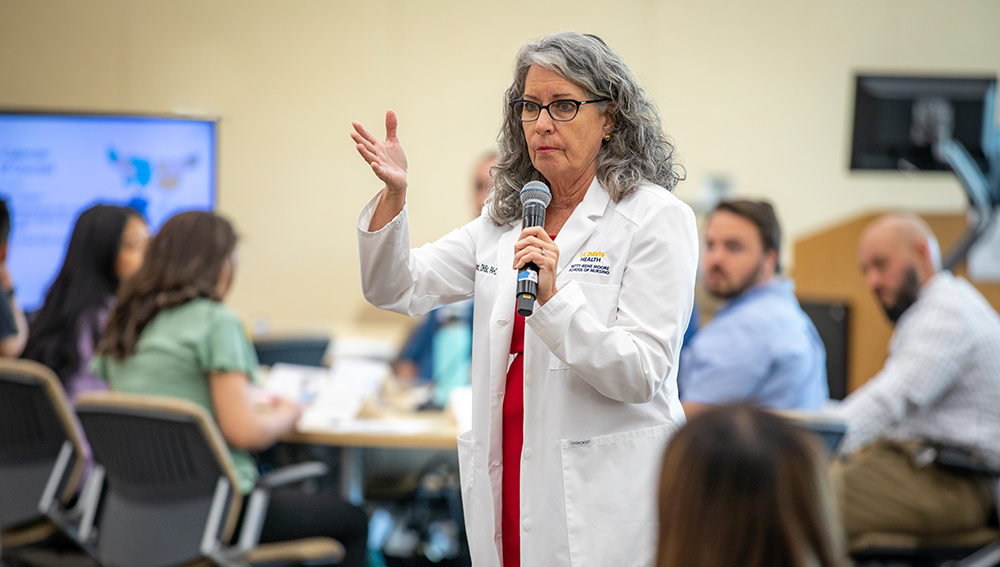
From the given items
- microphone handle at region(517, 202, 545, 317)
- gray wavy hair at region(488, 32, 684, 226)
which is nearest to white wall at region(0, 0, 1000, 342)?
gray wavy hair at region(488, 32, 684, 226)

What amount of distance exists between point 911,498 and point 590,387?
1.93 m

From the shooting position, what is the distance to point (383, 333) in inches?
218

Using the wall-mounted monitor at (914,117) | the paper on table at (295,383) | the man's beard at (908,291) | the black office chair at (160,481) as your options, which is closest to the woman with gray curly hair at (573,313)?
the black office chair at (160,481)

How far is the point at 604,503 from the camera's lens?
1405mm

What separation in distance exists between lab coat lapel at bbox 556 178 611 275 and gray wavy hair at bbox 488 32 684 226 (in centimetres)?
2

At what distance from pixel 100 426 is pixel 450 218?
4314 mm

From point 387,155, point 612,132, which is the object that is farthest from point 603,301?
point 387,155

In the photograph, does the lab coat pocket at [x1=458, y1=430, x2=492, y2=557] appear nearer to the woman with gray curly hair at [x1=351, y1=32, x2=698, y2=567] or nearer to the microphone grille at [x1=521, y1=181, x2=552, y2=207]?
the woman with gray curly hair at [x1=351, y1=32, x2=698, y2=567]

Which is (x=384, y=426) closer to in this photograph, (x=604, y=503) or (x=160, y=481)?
(x=160, y=481)

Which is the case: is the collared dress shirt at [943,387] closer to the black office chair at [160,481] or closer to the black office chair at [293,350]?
the black office chair at [160,481]

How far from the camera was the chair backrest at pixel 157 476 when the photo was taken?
7.20ft

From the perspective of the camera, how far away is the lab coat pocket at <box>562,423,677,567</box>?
4.61 feet

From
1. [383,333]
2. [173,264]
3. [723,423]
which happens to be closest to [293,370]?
[173,264]

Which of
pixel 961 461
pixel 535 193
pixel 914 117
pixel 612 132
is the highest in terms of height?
pixel 914 117
